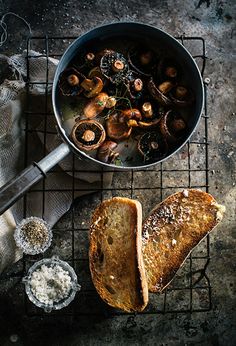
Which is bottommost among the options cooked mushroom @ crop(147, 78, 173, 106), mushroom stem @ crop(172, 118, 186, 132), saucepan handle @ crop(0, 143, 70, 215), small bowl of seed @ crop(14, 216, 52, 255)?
small bowl of seed @ crop(14, 216, 52, 255)

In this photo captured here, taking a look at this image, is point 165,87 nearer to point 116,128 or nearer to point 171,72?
point 171,72

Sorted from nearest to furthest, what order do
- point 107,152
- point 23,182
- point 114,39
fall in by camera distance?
1. point 23,182
2. point 107,152
3. point 114,39

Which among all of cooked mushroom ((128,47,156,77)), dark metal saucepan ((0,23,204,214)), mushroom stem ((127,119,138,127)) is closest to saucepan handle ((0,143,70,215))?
dark metal saucepan ((0,23,204,214))

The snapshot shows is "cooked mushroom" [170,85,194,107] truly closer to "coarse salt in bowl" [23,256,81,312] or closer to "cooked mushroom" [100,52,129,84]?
"cooked mushroom" [100,52,129,84]

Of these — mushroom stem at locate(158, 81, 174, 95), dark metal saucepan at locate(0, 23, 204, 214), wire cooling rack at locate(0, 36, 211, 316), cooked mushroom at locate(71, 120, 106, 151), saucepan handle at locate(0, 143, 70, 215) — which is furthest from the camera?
wire cooling rack at locate(0, 36, 211, 316)

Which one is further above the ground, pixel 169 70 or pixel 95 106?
pixel 169 70

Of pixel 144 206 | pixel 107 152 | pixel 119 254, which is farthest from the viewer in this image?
pixel 144 206

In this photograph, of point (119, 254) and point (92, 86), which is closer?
point (119, 254)

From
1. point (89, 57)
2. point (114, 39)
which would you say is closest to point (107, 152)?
point (89, 57)
